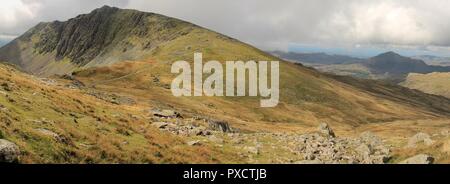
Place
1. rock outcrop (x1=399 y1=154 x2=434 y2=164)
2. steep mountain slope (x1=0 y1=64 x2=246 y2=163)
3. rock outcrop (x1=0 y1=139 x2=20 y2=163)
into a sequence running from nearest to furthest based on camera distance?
rock outcrop (x1=0 y1=139 x2=20 y2=163) → steep mountain slope (x1=0 y1=64 x2=246 y2=163) → rock outcrop (x1=399 y1=154 x2=434 y2=164)

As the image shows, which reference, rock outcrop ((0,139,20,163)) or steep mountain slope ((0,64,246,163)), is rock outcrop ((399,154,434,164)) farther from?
rock outcrop ((0,139,20,163))

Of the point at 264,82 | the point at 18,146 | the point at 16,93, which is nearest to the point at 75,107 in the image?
the point at 16,93

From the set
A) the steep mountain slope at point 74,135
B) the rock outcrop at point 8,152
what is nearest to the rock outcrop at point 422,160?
the steep mountain slope at point 74,135

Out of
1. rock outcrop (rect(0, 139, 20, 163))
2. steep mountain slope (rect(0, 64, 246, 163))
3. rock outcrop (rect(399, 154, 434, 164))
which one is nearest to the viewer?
rock outcrop (rect(0, 139, 20, 163))

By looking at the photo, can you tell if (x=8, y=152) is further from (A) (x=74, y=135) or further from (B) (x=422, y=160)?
(B) (x=422, y=160)

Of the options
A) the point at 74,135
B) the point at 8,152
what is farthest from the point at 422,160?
the point at 8,152

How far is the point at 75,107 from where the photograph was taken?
41.6 meters

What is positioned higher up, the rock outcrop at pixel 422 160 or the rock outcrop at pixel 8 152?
the rock outcrop at pixel 8 152

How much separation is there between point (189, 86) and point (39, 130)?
437ft

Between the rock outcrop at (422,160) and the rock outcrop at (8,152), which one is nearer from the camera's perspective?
the rock outcrop at (8,152)

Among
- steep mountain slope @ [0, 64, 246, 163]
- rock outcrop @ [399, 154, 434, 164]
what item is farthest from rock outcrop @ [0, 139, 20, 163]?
rock outcrop @ [399, 154, 434, 164]

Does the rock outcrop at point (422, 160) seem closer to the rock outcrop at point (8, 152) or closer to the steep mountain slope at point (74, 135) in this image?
the steep mountain slope at point (74, 135)

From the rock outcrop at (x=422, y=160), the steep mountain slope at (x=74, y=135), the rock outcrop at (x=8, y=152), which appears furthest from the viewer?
the rock outcrop at (x=422, y=160)

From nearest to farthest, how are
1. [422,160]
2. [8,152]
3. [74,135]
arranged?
[8,152] → [422,160] → [74,135]
